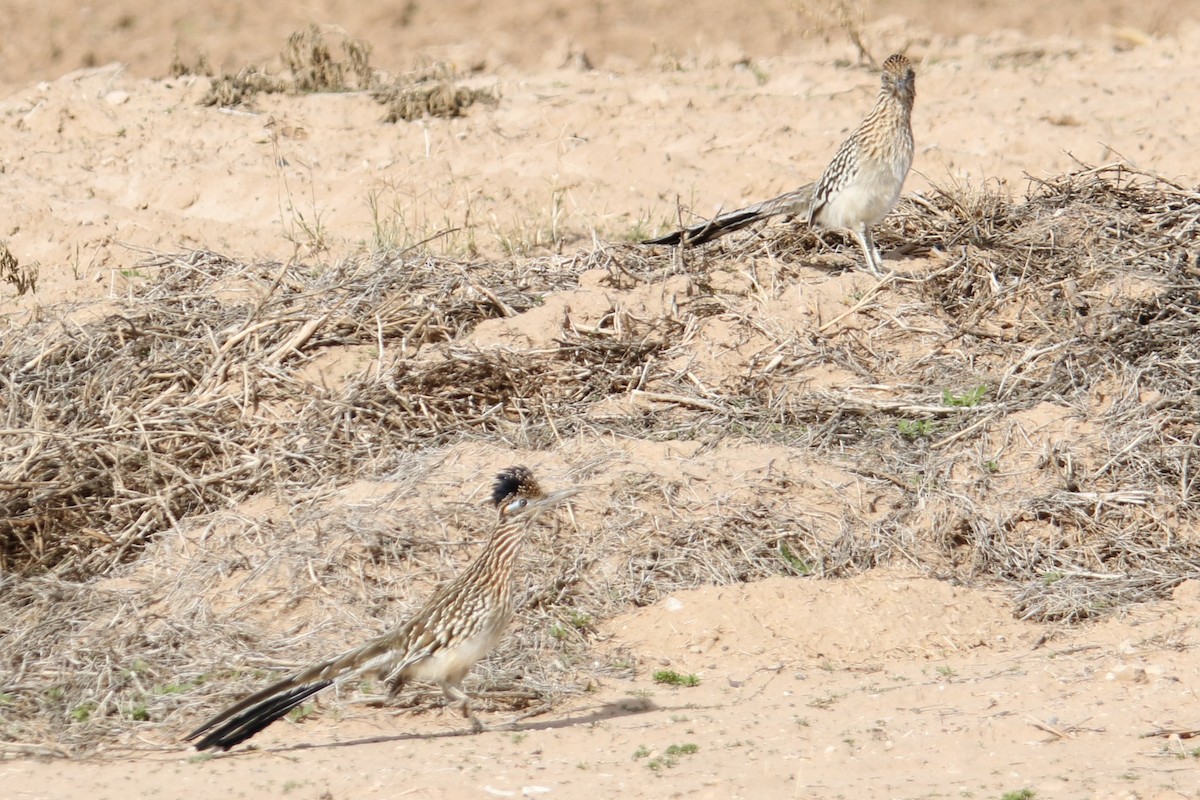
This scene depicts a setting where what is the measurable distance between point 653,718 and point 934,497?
217 cm

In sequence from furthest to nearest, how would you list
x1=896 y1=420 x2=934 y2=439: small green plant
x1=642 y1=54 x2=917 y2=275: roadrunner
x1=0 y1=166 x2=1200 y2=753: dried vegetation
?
x1=642 y1=54 x2=917 y2=275: roadrunner, x1=896 y1=420 x2=934 y2=439: small green plant, x1=0 y1=166 x2=1200 y2=753: dried vegetation

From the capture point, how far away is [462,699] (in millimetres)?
5488

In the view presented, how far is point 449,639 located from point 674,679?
1.13m

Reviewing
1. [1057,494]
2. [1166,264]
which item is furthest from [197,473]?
[1166,264]

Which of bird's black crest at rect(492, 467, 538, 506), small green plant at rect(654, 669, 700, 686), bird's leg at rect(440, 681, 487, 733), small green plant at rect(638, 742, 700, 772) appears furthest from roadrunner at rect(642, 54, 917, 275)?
small green plant at rect(638, 742, 700, 772)

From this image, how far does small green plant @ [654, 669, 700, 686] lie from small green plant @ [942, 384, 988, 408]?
96.3 inches

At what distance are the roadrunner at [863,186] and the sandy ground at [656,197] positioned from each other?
0.98 metres

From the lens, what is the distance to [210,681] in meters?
5.91

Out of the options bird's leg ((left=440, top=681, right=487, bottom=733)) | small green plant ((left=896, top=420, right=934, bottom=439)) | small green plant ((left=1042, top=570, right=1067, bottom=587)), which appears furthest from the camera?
small green plant ((left=896, top=420, right=934, bottom=439))

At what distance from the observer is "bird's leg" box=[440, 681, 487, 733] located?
549 centimetres

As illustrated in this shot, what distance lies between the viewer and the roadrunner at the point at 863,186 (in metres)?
8.84

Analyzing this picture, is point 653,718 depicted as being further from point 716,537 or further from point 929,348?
point 929,348

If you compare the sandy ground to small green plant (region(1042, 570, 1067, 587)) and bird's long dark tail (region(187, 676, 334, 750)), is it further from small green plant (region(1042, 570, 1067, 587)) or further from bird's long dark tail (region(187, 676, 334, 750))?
small green plant (region(1042, 570, 1067, 587))

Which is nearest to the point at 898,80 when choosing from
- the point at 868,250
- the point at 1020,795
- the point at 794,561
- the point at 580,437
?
the point at 868,250
